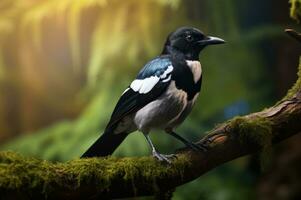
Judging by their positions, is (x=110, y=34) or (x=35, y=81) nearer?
(x=110, y=34)

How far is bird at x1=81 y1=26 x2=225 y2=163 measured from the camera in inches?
54.8

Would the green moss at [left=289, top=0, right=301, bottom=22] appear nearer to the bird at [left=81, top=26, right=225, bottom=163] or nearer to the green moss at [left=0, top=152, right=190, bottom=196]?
the bird at [left=81, top=26, right=225, bottom=163]

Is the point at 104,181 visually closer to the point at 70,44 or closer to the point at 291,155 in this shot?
the point at 70,44

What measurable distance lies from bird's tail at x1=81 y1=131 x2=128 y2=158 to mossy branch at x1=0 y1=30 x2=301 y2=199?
7.4 inches

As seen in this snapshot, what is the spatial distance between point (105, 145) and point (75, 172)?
0.32m

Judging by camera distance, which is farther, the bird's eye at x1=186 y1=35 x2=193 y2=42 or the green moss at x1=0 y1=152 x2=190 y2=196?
the bird's eye at x1=186 y1=35 x2=193 y2=42

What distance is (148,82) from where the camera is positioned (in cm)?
142

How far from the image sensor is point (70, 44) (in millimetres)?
2250

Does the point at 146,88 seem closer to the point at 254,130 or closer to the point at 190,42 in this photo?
the point at 190,42

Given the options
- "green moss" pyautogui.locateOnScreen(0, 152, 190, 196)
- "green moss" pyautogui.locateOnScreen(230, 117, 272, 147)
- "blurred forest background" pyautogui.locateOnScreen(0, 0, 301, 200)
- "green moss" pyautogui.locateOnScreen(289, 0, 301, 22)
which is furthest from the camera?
"blurred forest background" pyautogui.locateOnScreen(0, 0, 301, 200)

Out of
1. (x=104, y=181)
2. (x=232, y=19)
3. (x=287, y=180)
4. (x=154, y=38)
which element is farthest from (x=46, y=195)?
(x=287, y=180)

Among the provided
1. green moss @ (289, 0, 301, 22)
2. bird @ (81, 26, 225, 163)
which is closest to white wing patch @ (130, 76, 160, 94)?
bird @ (81, 26, 225, 163)

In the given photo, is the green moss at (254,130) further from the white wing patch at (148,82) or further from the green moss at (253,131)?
the white wing patch at (148,82)

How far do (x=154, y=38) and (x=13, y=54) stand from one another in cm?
66
